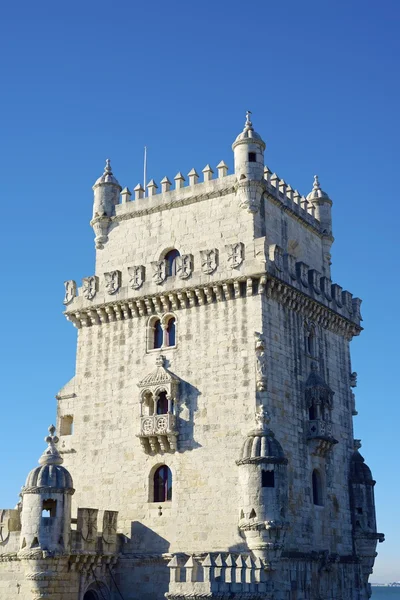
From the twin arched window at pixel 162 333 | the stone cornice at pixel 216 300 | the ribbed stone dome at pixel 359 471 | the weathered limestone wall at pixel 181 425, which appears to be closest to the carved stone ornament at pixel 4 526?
the weathered limestone wall at pixel 181 425

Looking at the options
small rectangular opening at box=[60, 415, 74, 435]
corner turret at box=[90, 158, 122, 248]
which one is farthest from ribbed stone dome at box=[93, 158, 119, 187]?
small rectangular opening at box=[60, 415, 74, 435]

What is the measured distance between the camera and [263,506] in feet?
110

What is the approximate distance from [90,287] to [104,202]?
4551mm

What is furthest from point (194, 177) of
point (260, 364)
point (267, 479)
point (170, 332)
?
point (267, 479)

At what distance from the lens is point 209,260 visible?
38.2 metres

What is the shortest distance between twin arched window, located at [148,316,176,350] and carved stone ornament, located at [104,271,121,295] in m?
2.59

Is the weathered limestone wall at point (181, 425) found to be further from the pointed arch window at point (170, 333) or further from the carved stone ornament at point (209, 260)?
the carved stone ornament at point (209, 260)

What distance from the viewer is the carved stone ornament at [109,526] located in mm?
36688

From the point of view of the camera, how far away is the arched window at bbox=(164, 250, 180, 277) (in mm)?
39688

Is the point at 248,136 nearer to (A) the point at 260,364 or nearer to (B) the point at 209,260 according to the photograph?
(B) the point at 209,260

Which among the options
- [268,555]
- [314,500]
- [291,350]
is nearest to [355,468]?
[314,500]

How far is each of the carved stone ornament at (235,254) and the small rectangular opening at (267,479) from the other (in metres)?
8.83

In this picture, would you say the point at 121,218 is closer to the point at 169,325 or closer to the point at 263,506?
the point at 169,325

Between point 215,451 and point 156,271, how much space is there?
8.79 m
